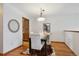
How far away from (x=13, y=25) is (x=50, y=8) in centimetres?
81

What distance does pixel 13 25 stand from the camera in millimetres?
1823

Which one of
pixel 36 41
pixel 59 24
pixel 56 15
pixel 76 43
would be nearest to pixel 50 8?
pixel 56 15

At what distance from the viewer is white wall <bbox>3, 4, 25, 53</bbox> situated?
1719mm

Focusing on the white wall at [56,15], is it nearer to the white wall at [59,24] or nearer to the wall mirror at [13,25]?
the white wall at [59,24]

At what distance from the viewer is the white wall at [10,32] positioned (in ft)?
5.64

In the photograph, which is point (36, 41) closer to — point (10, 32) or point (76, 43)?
point (10, 32)

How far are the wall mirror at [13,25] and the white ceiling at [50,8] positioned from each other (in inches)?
11.0

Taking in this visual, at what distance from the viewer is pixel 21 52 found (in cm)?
181

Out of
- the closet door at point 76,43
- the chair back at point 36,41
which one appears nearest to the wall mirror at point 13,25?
the chair back at point 36,41

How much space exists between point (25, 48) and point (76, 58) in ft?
3.33

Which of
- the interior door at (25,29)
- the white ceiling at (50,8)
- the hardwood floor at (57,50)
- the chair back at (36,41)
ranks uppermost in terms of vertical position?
the white ceiling at (50,8)

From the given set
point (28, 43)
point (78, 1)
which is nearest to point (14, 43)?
point (28, 43)

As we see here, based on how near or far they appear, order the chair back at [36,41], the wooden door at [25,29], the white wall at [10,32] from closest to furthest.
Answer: the white wall at [10,32], the wooden door at [25,29], the chair back at [36,41]

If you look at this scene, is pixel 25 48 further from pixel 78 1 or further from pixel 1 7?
pixel 78 1
